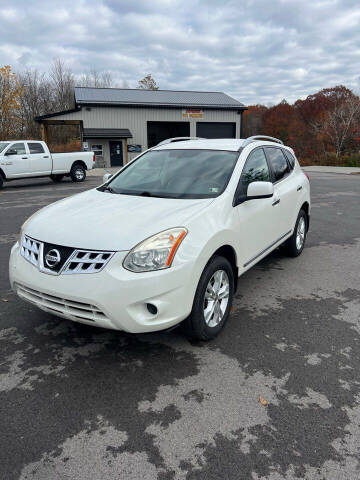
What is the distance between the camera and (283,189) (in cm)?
495

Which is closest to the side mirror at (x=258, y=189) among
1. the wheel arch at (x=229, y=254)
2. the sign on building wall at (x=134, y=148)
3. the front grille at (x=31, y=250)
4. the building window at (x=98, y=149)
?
the wheel arch at (x=229, y=254)

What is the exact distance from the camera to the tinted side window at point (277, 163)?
191 inches

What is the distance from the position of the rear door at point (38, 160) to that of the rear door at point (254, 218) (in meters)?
14.0

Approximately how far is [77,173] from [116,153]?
40.9 feet

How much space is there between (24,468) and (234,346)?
1.85m

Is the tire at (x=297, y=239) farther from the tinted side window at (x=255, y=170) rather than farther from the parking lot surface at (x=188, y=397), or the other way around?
the parking lot surface at (x=188, y=397)

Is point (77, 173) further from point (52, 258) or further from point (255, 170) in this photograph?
point (52, 258)

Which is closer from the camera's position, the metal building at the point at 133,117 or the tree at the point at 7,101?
the metal building at the point at 133,117

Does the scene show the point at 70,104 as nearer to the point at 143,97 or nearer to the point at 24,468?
the point at 143,97

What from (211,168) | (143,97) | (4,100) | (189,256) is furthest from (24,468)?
(4,100)

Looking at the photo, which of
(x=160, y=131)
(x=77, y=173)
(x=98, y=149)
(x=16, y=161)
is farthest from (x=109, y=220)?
(x=160, y=131)

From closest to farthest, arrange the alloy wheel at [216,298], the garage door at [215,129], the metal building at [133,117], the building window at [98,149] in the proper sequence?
the alloy wheel at [216,298]
the metal building at [133,117]
the building window at [98,149]
the garage door at [215,129]

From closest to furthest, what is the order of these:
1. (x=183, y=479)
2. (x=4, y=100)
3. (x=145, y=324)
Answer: (x=183, y=479) < (x=145, y=324) < (x=4, y=100)

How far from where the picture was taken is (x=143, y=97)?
102ft
